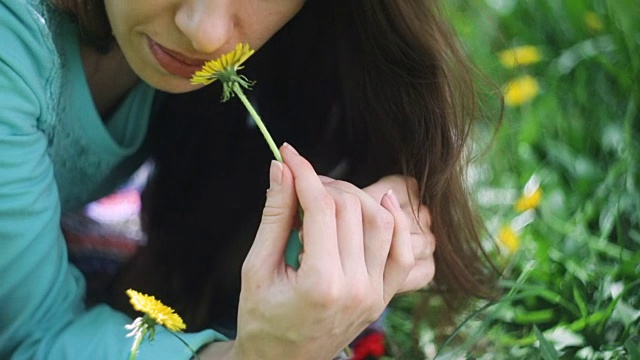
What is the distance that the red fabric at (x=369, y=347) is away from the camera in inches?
62.6

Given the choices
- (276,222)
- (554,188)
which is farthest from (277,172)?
(554,188)

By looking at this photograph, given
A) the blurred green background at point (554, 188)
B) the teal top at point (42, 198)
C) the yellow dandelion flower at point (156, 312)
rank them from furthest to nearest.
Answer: the blurred green background at point (554, 188) < the teal top at point (42, 198) < the yellow dandelion flower at point (156, 312)

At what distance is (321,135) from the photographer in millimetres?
1628

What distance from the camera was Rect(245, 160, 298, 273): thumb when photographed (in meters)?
1.12

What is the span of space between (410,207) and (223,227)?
34 centimetres

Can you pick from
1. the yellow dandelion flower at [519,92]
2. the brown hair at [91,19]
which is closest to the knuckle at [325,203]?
the brown hair at [91,19]

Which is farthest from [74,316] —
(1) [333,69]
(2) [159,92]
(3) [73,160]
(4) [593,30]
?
(4) [593,30]

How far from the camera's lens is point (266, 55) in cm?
160

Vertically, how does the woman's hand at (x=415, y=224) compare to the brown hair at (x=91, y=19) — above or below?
below

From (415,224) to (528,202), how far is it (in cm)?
41

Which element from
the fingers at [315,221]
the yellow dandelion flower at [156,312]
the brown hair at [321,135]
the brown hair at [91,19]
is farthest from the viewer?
the brown hair at [321,135]

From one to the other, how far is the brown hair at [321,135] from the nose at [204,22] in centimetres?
18

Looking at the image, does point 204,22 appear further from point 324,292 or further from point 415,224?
point 415,224

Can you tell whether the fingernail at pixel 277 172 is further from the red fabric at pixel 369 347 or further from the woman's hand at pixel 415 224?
the red fabric at pixel 369 347
